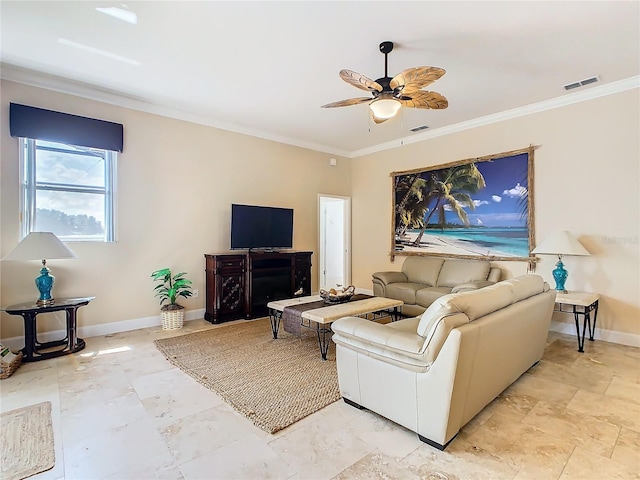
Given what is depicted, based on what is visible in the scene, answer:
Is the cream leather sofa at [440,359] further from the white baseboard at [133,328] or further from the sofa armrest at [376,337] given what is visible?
the white baseboard at [133,328]

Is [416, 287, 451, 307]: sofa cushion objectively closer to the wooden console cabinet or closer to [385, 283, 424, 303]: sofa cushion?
[385, 283, 424, 303]: sofa cushion

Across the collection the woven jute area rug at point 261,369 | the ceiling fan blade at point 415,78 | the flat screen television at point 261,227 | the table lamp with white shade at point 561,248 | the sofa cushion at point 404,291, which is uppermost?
the ceiling fan blade at point 415,78

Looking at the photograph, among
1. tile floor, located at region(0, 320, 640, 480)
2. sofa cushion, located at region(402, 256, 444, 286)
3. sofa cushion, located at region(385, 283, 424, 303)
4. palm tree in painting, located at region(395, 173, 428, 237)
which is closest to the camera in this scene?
tile floor, located at region(0, 320, 640, 480)

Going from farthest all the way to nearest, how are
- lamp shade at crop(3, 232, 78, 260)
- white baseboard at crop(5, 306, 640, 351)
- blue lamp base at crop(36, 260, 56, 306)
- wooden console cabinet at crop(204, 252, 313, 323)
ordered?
wooden console cabinet at crop(204, 252, 313, 323)
white baseboard at crop(5, 306, 640, 351)
blue lamp base at crop(36, 260, 56, 306)
lamp shade at crop(3, 232, 78, 260)

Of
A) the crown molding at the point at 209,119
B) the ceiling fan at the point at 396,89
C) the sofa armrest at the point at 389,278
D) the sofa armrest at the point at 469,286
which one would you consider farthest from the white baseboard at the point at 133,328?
the ceiling fan at the point at 396,89

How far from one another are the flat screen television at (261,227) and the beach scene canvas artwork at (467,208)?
1977 mm

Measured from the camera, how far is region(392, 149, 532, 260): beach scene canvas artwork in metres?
4.47

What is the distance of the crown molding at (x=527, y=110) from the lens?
369cm

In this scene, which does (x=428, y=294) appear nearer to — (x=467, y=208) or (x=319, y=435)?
(x=467, y=208)

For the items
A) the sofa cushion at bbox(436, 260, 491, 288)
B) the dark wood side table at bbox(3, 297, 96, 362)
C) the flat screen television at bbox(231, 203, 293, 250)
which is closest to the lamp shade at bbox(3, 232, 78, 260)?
the dark wood side table at bbox(3, 297, 96, 362)

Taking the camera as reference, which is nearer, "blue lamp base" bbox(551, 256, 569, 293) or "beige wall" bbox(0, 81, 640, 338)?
"beige wall" bbox(0, 81, 640, 338)

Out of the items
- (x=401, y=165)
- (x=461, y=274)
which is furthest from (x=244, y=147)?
(x=461, y=274)

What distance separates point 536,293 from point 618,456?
1130mm

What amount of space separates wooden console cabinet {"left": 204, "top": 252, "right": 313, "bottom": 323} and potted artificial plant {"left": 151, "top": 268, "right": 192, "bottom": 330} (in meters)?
0.37
